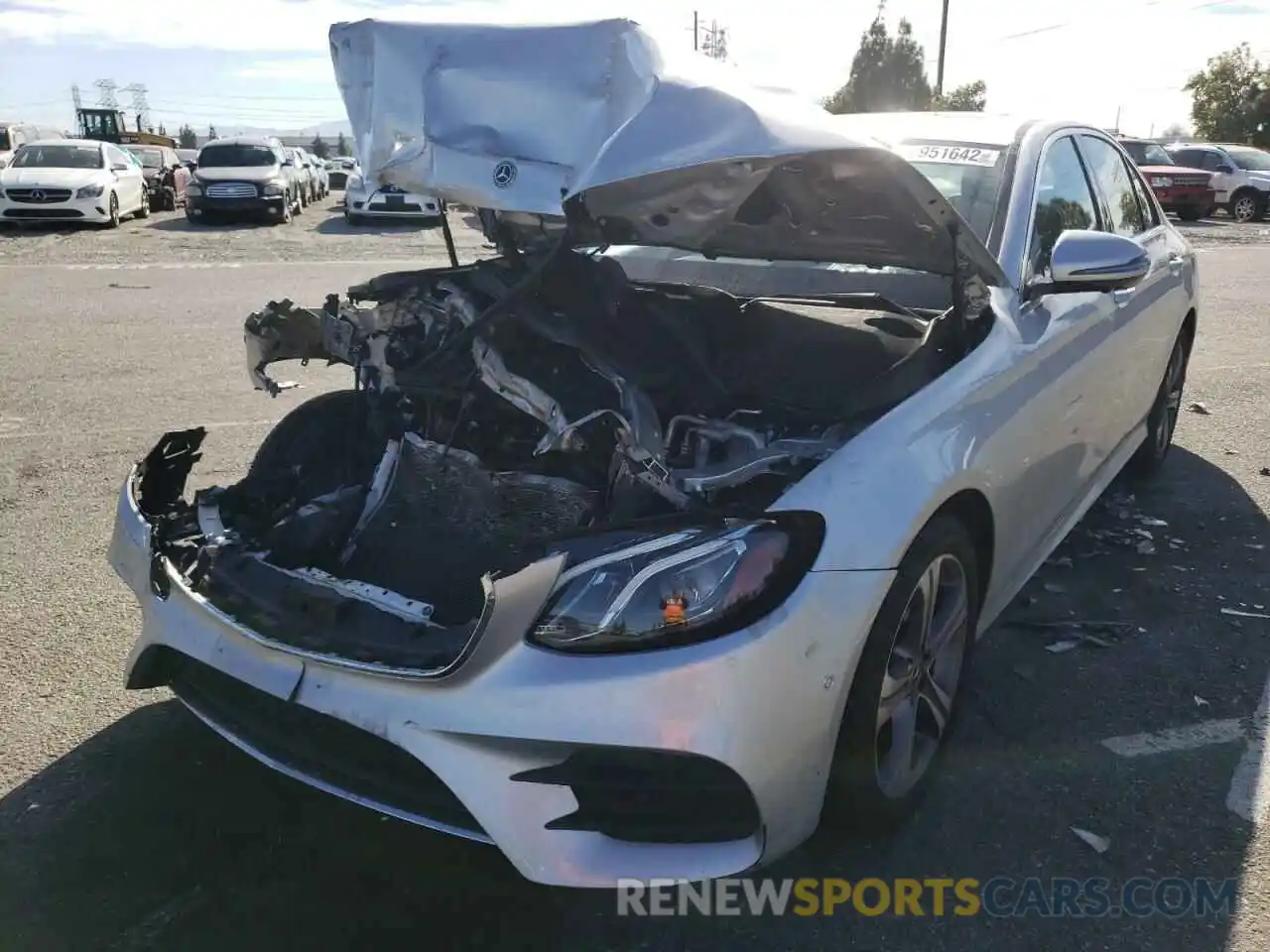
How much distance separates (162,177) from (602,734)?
77.4ft

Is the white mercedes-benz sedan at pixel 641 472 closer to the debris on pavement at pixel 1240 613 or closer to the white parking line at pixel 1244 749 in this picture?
the white parking line at pixel 1244 749

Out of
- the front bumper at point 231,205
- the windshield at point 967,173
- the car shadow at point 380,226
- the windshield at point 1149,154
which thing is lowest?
the car shadow at point 380,226

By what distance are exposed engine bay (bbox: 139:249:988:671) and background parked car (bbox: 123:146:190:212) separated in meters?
20.3

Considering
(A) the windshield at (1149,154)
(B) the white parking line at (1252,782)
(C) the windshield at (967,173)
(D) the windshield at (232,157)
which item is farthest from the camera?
(A) the windshield at (1149,154)

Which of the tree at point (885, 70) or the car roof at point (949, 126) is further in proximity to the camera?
the tree at point (885, 70)

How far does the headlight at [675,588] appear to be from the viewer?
207 cm

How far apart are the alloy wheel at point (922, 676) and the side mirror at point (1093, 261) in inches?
39.0

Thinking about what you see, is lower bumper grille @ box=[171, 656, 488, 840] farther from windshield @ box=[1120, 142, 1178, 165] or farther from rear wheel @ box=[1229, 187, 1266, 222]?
rear wheel @ box=[1229, 187, 1266, 222]

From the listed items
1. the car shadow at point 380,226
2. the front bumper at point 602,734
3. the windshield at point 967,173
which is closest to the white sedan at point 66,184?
the car shadow at point 380,226

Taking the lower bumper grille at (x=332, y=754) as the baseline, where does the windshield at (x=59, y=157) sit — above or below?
above

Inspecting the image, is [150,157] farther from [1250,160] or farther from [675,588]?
[675,588]

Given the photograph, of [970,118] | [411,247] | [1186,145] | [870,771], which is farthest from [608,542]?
[1186,145]

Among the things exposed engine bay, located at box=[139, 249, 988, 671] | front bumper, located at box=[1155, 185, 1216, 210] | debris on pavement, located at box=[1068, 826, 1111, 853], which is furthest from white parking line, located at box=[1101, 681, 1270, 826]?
front bumper, located at box=[1155, 185, 1216, 210]

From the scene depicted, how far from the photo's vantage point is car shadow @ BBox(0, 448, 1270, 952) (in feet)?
7.69
